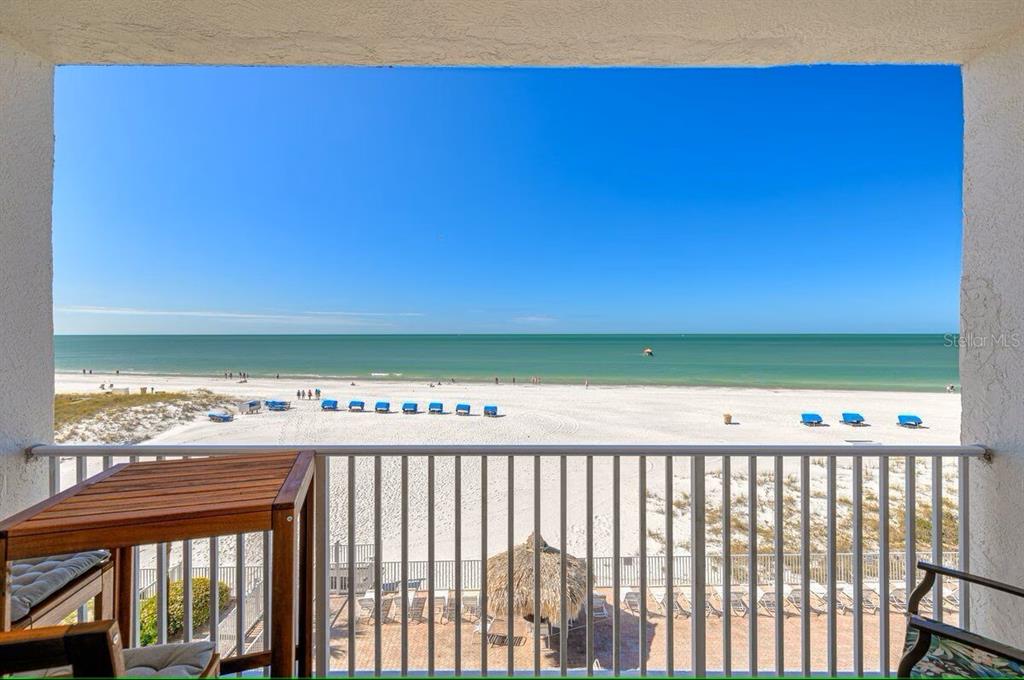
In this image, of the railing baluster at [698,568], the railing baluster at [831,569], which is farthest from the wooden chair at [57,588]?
the railing baluster at [831,569]

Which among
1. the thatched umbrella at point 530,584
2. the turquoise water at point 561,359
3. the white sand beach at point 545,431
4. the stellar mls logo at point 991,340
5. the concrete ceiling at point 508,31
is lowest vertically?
the white sand beach at point 545,431

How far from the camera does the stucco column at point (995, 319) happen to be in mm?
1577

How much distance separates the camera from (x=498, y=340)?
109 ft

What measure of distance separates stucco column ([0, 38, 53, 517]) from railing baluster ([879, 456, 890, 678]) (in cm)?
333

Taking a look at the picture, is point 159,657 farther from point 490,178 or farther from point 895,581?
point 490,178

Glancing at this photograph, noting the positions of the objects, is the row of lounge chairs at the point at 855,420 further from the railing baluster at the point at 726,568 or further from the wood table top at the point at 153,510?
the wood table top at the point at 153,510

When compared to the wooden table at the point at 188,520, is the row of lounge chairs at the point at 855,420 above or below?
below

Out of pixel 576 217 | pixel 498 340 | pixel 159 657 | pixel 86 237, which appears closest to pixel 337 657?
pixel 159 657

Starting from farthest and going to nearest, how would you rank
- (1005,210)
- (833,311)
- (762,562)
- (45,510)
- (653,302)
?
(653,302) < (833,311) < (762,562) < (1005,210) < (45,510)

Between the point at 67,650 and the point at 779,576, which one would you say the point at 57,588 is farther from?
the point at 779,576

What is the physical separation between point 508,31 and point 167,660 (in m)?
2.12

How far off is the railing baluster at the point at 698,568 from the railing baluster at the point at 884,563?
69cm

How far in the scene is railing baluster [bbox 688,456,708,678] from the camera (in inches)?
63.2

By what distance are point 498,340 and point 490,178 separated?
20.4 m
